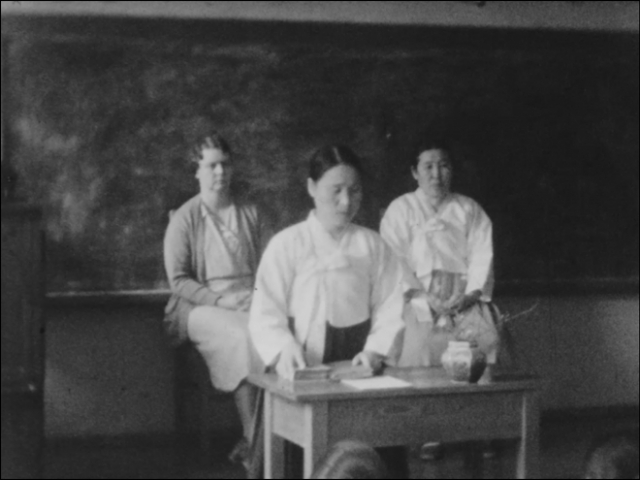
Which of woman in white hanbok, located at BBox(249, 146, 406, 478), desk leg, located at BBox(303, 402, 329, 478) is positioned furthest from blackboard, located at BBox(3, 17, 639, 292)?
desk leg, located at BBox(303, 402, 329, 478)

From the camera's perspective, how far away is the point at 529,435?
301 centimetres

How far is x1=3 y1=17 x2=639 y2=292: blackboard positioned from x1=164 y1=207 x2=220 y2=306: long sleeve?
362 millimetres

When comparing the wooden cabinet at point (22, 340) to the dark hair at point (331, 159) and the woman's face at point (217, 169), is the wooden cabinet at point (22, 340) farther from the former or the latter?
the dark hair at point (331, 159)

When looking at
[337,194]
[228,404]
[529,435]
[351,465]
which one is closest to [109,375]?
[228,404]

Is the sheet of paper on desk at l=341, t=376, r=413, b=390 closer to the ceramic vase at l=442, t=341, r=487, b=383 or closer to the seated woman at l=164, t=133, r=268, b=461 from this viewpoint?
the ceramic vase at l=442, t=341, r=487, b=383

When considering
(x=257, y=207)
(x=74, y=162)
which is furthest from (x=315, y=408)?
(x=74, y=162)

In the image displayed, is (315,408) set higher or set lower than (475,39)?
lower

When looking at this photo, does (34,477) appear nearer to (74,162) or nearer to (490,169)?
(74,162)

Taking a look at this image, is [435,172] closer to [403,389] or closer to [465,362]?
[465,362]

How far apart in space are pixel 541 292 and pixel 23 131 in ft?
9.07

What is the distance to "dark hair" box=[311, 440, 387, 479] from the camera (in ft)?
4.72

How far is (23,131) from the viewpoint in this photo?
4715mm

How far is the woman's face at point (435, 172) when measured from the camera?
4.71 m

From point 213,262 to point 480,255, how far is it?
1226 millimetres
